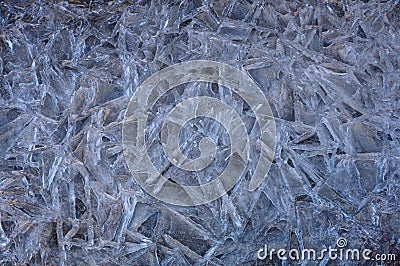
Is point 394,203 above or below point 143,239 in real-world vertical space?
above

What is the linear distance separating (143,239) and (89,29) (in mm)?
426

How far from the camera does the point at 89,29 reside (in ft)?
4.05

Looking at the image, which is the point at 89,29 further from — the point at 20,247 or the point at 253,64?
the point at 20,247

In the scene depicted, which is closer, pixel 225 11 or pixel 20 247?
pixel 20 247

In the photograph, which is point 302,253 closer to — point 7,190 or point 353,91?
point 353,91

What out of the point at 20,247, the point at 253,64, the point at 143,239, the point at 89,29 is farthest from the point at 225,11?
the point at 20,247

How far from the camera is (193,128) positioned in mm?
A: 1168

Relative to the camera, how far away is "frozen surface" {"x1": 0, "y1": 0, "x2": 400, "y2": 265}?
1138 mm

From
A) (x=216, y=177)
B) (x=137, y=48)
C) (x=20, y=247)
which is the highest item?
(x=137, y=48)

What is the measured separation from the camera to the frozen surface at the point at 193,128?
1.14 m

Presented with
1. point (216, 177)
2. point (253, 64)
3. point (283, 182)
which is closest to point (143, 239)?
point (216, 177)

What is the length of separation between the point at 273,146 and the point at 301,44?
0.22 metres

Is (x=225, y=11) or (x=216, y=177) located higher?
(x=225, y=11)

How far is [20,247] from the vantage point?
1.14 m
